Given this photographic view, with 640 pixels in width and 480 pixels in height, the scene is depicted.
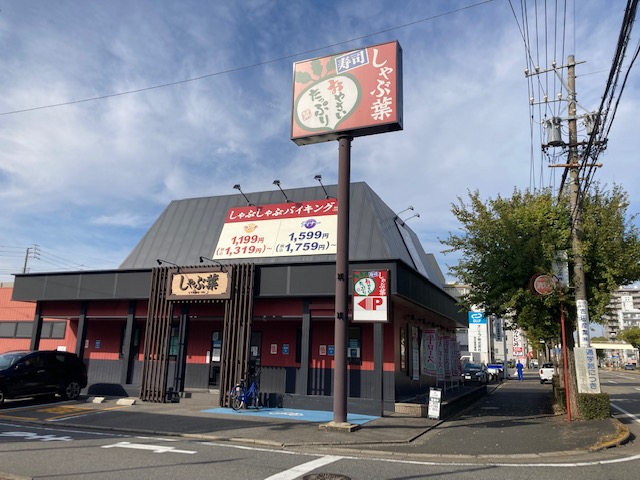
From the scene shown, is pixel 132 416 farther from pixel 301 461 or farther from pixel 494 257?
pixel 494 257

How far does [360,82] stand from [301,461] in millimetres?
9950

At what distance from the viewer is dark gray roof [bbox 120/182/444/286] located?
18.1 m

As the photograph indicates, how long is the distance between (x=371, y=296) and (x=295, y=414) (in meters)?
4.32

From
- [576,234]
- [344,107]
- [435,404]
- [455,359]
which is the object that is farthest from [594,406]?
[455,359]

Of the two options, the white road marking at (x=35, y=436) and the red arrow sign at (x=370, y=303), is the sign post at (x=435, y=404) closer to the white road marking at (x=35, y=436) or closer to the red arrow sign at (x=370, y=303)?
the red arrow sign at (x=370, y=303)

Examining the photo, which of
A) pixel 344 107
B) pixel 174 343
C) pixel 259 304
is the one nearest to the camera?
pixel 344 107

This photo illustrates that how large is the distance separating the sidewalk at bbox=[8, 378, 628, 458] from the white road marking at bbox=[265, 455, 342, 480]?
134 cm

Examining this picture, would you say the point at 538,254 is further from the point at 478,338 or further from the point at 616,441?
the point at 478,338

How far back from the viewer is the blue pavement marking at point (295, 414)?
45.2 ft

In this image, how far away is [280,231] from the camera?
19.4m

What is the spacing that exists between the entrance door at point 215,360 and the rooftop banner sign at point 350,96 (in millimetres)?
9375

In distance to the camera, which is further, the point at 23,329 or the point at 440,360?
the point at 23,329

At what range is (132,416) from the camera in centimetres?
1411

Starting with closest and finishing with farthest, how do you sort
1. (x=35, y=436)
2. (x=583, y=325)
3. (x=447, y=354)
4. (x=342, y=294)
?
(x=35, y=436)
(x=342, y=294)
(x=583, y=325)
(x=447, y=354)
